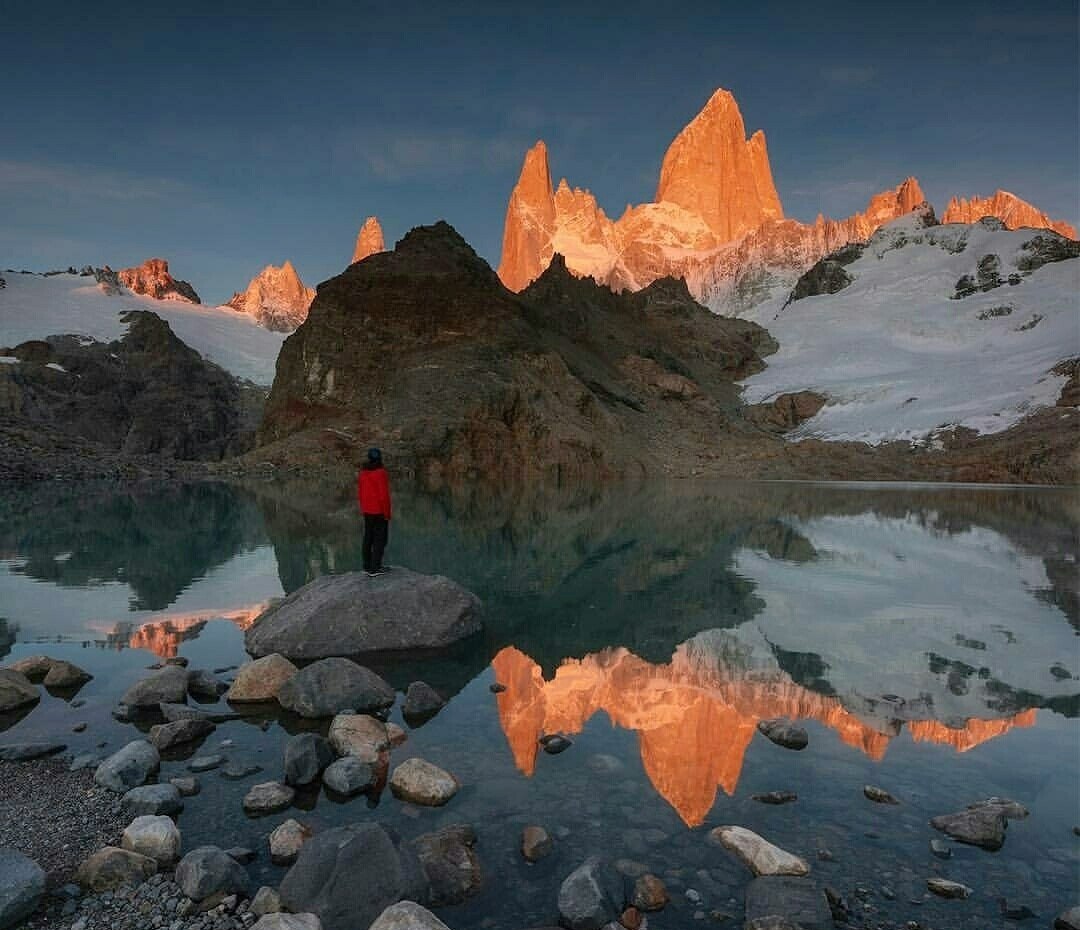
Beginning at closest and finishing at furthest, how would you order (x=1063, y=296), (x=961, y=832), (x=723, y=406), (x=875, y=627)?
(x=961, y=832) < (x=875, y=627) < (x=723, y=406) < (x=1063, y=296)

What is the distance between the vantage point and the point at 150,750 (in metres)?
8.98

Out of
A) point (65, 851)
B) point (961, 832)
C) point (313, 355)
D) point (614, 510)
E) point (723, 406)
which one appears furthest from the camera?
point (723, 406)

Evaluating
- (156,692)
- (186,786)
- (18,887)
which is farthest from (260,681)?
(18,887)

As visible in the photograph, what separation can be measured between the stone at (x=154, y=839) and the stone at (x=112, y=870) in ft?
0.64

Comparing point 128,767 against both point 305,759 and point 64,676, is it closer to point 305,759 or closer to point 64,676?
point 305,759

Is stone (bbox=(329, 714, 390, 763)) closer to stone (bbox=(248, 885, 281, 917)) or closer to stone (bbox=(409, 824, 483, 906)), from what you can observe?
stone (bbox=(409, 824, 483, 906))

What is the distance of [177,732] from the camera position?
9.81m

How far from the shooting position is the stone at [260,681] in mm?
11602

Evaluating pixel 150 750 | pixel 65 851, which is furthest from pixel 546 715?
pixel 65 851

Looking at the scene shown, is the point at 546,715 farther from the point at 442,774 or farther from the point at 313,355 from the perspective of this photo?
the point at 313,355

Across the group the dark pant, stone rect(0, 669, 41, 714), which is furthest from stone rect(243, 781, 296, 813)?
the dark pant

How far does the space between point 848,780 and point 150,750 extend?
8809 millimetres

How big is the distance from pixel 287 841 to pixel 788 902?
4.75m

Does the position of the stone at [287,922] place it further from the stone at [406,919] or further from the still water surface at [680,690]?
the still water surface at [680,690]
